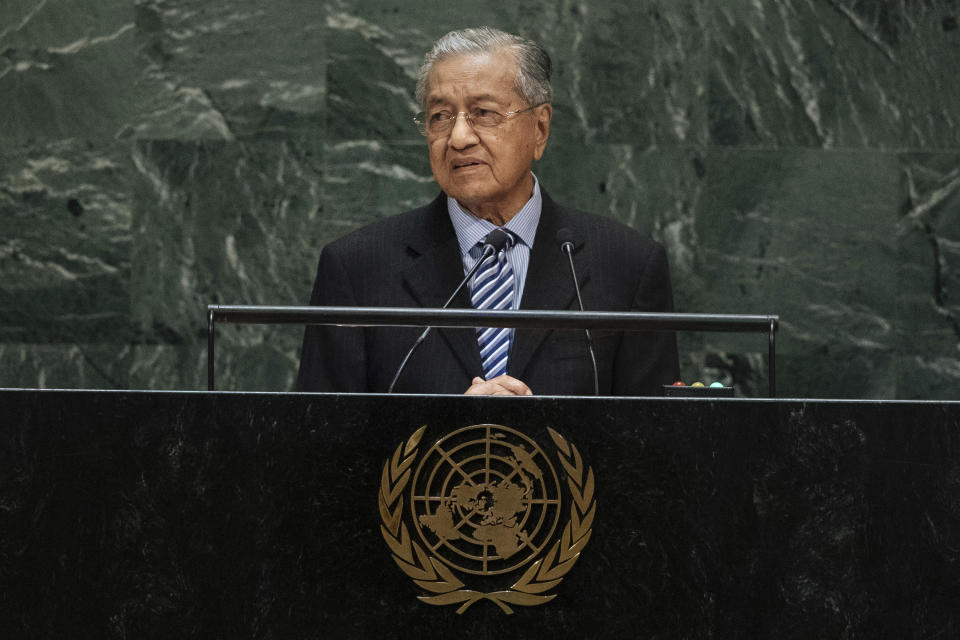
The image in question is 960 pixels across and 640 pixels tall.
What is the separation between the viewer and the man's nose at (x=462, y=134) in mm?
2857

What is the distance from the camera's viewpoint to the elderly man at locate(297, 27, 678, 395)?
2.70 meters

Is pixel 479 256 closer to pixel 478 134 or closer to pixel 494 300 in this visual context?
pixel 494 300

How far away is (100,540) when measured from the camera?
6.44 ft

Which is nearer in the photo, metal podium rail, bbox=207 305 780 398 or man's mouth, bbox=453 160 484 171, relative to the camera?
metal podium rail, bbox=207 305 780 398

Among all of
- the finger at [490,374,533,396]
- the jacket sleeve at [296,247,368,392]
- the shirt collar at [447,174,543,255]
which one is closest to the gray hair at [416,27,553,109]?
the shirt collar at [447,174,543,255]

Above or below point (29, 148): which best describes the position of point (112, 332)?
below

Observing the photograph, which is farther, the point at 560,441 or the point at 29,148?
the point at 29,148

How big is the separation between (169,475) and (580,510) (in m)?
0.65

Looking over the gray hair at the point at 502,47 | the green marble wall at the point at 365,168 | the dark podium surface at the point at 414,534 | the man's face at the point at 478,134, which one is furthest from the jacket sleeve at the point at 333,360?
the green marble wall at the point at 365,168

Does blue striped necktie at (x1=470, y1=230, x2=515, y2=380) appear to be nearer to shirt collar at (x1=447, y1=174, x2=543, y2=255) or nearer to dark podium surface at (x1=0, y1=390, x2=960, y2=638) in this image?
shirt collar at (x1=447, y1=174, x2=543, y2=255)

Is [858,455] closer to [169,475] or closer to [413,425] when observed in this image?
[413,425]

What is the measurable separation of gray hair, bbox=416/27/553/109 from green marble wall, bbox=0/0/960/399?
1531mm

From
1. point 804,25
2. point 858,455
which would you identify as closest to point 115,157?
point 804,25

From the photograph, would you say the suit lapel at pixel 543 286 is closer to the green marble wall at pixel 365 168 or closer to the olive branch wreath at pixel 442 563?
the olive branch wreath at pixel 442 563
